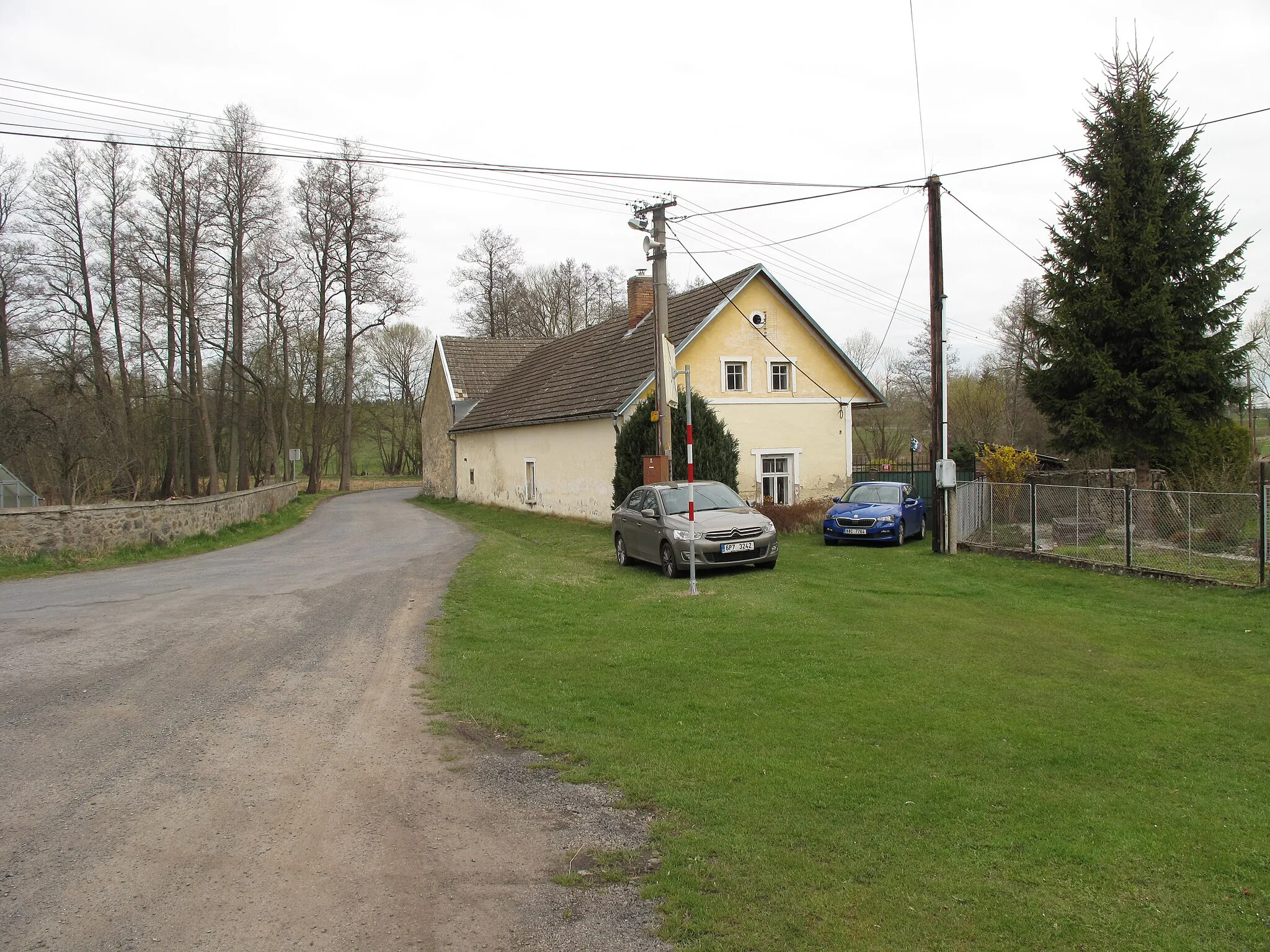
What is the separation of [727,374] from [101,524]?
1598 cm

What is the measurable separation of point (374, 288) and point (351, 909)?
134 ft

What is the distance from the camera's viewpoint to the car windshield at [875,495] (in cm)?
2050

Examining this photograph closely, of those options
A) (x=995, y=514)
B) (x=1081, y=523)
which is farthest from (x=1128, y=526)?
(x=995, y=514)

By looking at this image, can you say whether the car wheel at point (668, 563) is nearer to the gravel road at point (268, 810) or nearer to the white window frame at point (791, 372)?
the gravel road at point (268, 810)

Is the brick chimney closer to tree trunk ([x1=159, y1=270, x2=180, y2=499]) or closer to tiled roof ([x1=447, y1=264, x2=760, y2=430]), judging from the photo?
tiled roof ([x1=447, y1=264, x2=760, y2=430])

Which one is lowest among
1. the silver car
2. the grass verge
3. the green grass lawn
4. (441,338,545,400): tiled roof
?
the green grass lawn

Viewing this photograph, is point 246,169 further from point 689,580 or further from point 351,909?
point 351,909

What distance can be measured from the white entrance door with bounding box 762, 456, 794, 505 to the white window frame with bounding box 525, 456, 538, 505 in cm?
745

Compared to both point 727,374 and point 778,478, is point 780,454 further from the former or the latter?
point 727,374

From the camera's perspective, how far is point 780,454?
84.8 ft

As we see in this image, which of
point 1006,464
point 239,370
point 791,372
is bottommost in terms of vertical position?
point 1006,464

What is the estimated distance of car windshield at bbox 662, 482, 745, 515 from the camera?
47.9 feet

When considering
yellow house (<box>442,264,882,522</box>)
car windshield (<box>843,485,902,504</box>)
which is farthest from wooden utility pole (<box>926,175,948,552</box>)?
yellow house (<box>442,264,882,522</box>)

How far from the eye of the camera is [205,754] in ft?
18.5
